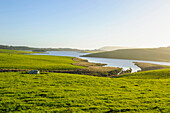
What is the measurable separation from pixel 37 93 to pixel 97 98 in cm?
823

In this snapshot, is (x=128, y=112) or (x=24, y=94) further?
(x=24, y=94)

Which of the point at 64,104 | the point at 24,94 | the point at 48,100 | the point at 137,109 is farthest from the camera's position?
the point at 24,94

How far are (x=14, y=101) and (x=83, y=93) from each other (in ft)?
27.9

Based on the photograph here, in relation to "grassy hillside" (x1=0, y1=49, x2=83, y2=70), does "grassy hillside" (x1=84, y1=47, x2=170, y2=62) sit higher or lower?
higher

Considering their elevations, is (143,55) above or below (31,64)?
above

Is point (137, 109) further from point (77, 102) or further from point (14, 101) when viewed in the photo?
point (14, 101)

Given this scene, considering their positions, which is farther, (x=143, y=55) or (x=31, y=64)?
(x=143, y=55)

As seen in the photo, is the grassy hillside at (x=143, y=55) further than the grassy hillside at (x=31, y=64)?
Yes

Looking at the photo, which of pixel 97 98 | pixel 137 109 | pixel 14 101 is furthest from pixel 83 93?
pixel 14 101

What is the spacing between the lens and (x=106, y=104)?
14.2 metres

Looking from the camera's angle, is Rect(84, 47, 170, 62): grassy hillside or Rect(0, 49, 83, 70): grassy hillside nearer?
Rect(0, 49, 83, 70): grassy hillside

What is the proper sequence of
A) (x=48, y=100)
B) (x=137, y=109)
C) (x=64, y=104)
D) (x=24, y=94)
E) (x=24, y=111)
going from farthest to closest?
(x=24, y=94) < (x=48, y=100) < (x=64, y=104) < (x=137, y=109) < (x=24, y=111)

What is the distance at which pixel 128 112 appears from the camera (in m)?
12.6

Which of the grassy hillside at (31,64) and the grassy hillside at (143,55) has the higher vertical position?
the grassy hillside at (143,55)
